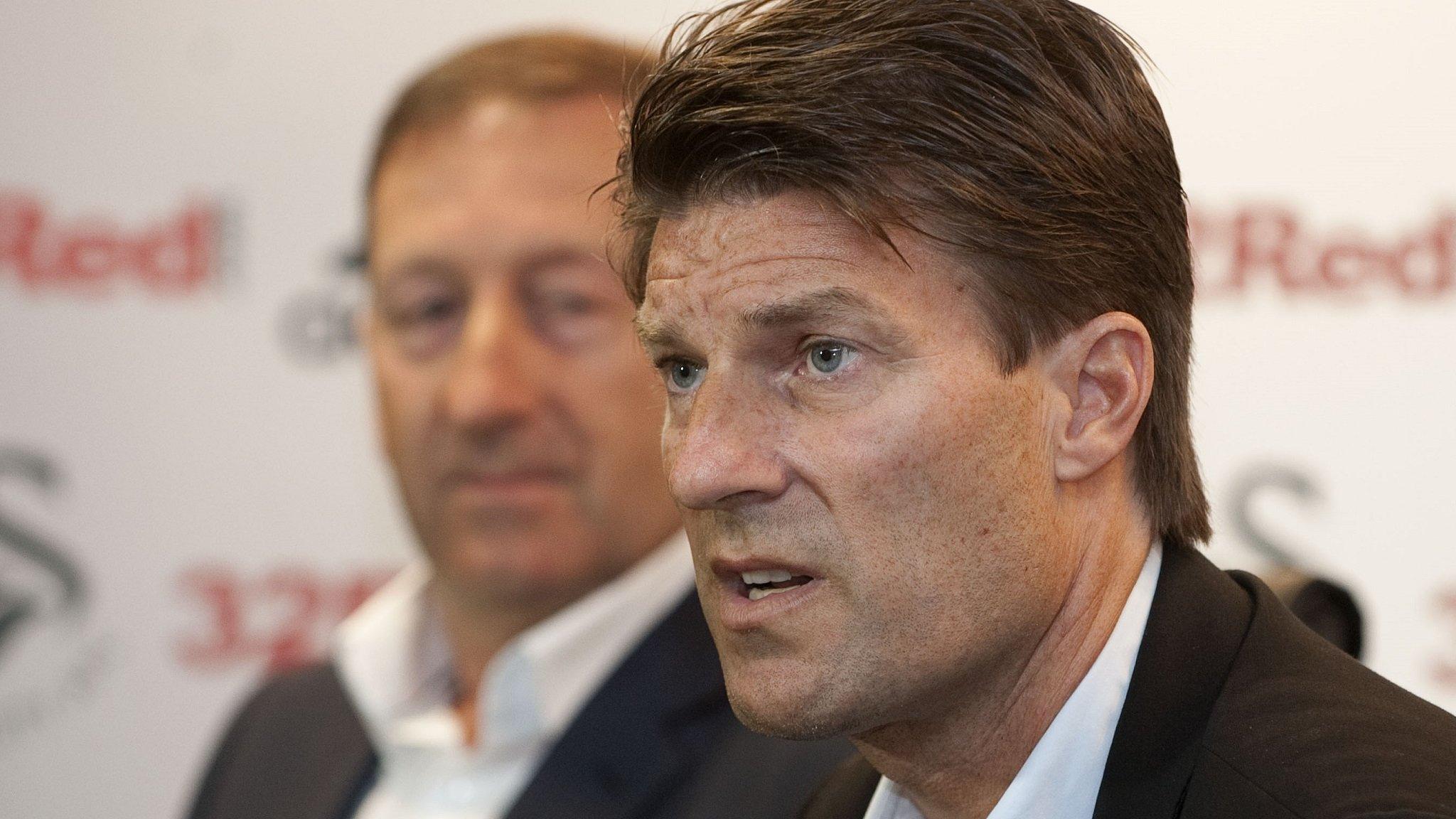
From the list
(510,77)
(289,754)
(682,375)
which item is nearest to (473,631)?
(289,754)

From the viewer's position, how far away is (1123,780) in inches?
51.8

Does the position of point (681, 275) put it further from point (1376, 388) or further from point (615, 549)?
point (1376, 388)

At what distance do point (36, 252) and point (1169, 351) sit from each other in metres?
2.45

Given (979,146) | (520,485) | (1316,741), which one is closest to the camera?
(1316,741)

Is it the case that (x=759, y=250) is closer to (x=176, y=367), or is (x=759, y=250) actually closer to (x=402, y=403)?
(x=402, y=403)

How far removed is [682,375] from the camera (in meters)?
1.54

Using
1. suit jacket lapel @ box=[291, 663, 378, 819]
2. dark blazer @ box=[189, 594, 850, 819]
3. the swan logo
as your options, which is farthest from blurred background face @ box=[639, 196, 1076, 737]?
the swan logo

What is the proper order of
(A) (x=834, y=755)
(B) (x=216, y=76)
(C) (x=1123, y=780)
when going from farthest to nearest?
(B) (x=216, y=76) < (A) (x=834, y=755) < (C) (x=1123, y=780)

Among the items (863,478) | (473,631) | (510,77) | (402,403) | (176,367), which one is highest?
(510,77)

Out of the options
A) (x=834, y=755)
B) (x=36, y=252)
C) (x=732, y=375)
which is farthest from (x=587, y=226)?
(x=36, y=252)

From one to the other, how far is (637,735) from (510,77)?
3.54 ft

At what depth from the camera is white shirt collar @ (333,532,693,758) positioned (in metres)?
2.36

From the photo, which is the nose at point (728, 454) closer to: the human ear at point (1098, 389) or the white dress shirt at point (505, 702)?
the human ear at point (1098, 389)

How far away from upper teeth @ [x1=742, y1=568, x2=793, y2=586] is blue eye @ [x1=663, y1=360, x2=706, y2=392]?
20 cm
